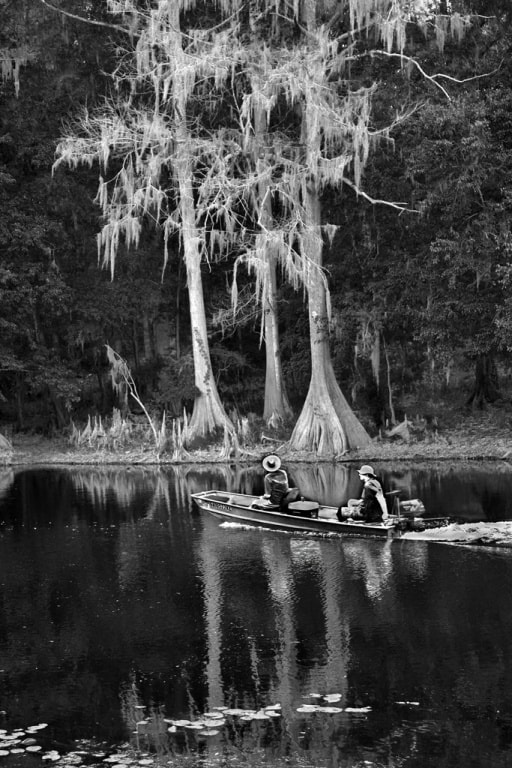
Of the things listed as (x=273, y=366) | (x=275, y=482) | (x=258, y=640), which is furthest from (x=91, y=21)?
(x=258, y=640)

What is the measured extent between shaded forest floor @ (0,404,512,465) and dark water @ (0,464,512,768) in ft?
26.1

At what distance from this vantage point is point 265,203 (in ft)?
105

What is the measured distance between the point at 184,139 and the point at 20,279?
280 inches

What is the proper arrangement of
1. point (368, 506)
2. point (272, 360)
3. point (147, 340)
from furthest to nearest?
point (147, 340)
point (272, 360)
point (368, 506)

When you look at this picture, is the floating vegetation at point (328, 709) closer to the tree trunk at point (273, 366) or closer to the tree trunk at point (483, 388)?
the tree trunk at point (273, 366)

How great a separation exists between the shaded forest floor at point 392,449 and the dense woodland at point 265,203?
35.3 inches

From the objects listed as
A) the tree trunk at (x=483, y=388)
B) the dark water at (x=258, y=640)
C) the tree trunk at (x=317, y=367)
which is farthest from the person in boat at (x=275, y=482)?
the tree trunk at (x=483, y=388)

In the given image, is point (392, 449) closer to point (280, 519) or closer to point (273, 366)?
point (273, 366)

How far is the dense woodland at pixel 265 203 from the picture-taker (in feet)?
95.0

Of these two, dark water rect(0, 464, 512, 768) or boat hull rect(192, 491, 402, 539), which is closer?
dark water rect(0, 464, 512, 768)

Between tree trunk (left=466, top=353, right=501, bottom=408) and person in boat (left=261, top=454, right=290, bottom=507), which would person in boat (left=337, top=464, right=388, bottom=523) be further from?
tree trunk (left=466, top=353, right=501, bottom=408)

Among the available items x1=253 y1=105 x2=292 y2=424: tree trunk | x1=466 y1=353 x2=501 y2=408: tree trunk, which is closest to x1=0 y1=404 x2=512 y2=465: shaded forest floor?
x1=466 y1=353 x2=501 y2=408: tree trunk

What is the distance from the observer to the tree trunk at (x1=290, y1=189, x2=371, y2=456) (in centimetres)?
2894

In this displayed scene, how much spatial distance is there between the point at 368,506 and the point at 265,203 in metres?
15.6
